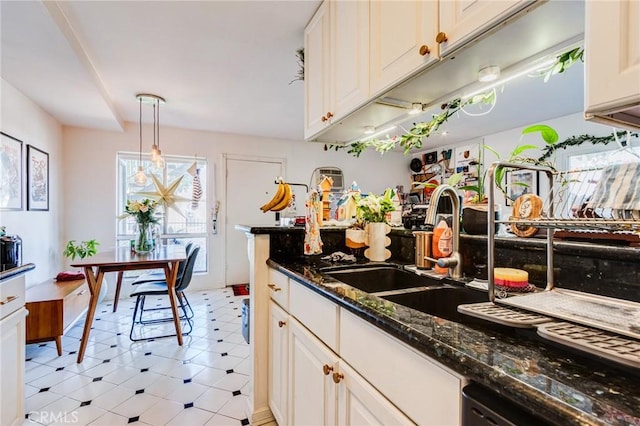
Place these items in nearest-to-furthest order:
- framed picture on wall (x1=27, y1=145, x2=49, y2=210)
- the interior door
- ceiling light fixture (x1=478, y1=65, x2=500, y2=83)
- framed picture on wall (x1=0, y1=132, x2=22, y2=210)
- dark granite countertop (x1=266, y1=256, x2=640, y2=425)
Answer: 1. dark granite countertop (x1=266, y1=256, x2=640, y2=425)
2. ceiling light fixture (x1=478, y1=65, x2=500, y2=83)
3. framed picture on wall (x1=0, y1=132, x2=22, y2=210)
4. framed picture on wall (x1=27, y1=145, x2=49, y2=210)
5. the interior door

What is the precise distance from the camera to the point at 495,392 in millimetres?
523

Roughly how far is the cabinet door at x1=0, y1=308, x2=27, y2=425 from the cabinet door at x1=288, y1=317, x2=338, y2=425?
55.1 inches

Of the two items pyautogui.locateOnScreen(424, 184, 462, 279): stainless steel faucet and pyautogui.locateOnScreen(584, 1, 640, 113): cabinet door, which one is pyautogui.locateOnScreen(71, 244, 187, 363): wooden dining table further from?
pyautogui.locateOnScreen(584, 1, 640, 113): cabinet door

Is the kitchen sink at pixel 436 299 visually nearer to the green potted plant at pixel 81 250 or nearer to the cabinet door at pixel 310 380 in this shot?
the cabinet door at pixel 310 380

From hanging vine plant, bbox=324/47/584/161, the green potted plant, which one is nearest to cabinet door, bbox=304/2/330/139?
hanging vine plant, bbox=324/47/584/161

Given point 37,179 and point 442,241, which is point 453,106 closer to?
point 442,241

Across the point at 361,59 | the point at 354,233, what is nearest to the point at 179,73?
the point at 361,59

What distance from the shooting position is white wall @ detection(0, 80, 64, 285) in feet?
8.59

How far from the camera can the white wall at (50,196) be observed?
262cm

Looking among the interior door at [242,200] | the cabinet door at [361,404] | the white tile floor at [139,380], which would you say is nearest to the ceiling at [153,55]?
the interior door at [242,200]

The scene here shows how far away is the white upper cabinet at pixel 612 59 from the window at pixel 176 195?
14.1 ft

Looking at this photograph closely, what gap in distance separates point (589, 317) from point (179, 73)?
3.06m

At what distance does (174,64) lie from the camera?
2.49m

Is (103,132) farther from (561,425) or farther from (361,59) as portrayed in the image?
(561,425)
